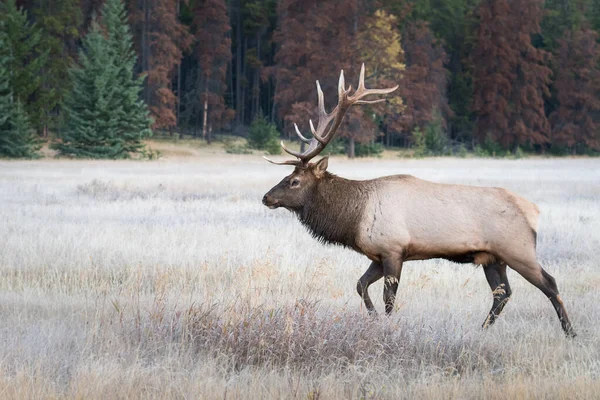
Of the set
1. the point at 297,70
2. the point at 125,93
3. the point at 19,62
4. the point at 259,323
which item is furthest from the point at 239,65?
the point at 259,323

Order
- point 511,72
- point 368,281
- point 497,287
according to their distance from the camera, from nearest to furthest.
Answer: point 497,287, point 368,281, point 511,72

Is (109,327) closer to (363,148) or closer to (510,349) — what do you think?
(510,349)

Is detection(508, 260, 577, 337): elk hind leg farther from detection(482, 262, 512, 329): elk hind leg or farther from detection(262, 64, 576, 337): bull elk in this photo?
detection(482, 262, 512, 329): elk hind leg

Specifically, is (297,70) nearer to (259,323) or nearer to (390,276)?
(390,276)

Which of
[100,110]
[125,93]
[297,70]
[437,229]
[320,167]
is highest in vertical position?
[297,70]

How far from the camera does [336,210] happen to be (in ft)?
22.0

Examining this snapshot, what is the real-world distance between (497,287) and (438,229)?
752mm

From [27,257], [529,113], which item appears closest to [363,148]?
[529,113]

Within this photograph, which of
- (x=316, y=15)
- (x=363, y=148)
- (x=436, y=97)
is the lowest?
(x=363, y=148)

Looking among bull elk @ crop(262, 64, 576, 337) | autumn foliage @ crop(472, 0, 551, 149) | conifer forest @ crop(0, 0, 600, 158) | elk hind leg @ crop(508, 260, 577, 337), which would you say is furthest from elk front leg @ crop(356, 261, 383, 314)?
autumn foliage @ crop(472, 0, 551, 149)

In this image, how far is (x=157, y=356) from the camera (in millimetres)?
5055

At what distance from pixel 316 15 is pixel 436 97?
13027 mm

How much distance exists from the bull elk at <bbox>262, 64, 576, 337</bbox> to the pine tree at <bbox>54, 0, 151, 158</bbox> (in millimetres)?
31232

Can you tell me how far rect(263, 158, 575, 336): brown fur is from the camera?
614cm
